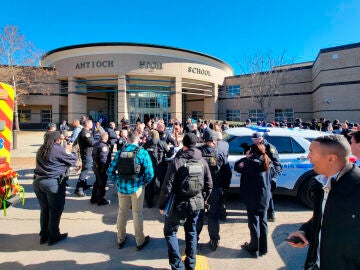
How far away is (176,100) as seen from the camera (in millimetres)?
29625

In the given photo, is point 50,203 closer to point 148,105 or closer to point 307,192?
point 307,192

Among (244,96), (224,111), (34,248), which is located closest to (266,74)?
(244,96)

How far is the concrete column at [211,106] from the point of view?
33281 millimetres

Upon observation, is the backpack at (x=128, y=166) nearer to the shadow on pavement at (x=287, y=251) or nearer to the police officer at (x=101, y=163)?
the police officer at (x=101, y=163)

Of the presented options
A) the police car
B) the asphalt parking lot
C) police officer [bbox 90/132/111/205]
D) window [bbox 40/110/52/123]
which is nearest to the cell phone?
the asphalt parking lot

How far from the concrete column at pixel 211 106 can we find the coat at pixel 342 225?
106 ft

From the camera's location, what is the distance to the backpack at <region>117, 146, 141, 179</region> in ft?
10.9

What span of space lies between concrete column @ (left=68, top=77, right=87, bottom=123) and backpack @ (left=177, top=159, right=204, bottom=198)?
29997 mm

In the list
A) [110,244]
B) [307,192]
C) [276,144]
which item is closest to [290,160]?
[276,144]

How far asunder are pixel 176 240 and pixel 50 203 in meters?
2.10

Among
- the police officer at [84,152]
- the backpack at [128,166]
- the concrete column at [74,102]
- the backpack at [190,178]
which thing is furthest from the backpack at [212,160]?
the concrete column at [74,102]

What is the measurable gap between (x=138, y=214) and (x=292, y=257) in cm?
238

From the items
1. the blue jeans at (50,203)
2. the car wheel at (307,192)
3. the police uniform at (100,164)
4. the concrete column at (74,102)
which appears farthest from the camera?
the concrete column at (74,102)

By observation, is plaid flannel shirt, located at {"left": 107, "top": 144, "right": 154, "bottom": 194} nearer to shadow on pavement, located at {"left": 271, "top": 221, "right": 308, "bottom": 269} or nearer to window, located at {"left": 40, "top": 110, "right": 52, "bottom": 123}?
shadow on pavement, located at {"left": 271, "top": 221, "right": 308, "bottom": 269}
